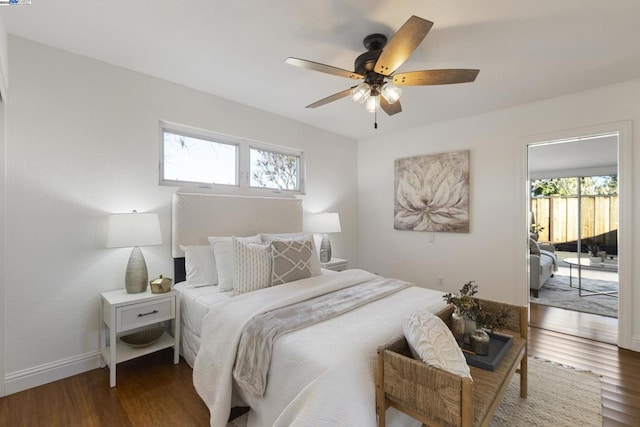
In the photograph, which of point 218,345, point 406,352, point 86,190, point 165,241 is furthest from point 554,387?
point 86,190

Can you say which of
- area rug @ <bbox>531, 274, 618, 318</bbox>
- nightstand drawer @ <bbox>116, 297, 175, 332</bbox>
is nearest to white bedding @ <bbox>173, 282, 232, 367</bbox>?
nightstand drawer @ <bbox>116, 297, 175, 332</bbox>

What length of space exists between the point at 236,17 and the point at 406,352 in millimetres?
2292

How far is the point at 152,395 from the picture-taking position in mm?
2018

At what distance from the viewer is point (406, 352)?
4.83ft

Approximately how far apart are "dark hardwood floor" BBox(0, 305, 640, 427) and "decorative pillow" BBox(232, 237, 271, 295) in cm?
83

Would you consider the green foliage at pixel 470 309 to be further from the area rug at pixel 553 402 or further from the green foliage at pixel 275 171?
the green foliage at pixel 275 171

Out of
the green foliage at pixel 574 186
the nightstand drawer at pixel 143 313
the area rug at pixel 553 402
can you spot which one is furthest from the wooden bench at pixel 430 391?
the green foliage at pixel 574 186

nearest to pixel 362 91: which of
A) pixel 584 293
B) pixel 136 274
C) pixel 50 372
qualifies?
pixel 136 274

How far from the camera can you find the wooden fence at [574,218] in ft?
15.4

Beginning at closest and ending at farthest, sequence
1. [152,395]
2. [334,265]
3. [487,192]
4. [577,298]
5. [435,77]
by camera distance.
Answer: [435,77] → [152,395] → [487,192] → [334,265] → [577,298]

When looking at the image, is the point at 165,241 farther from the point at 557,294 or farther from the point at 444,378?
the point at 557,294

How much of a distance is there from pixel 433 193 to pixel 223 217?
2.81 meters

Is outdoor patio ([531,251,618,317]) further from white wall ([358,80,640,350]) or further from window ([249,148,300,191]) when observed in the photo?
window ([249,148,300,191])

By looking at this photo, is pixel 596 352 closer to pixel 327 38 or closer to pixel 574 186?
pixel 327 38
